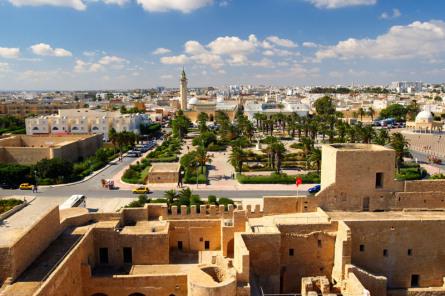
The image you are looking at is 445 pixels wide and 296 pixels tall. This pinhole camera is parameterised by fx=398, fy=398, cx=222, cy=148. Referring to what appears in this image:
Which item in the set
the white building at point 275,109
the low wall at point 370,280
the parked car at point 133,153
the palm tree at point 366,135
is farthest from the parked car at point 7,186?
the white building at point 275,109

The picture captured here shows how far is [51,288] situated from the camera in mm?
15414

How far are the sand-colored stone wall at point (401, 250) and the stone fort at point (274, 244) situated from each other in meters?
0.06

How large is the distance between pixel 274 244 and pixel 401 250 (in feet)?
24.0

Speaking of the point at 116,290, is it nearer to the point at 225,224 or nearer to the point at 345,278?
the point at 225,224

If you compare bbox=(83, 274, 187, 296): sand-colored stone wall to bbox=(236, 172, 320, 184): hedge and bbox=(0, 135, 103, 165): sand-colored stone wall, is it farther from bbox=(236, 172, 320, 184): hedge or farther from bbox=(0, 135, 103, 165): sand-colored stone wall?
bbox=(0, 135, 103, 165): sand-colored stone wall

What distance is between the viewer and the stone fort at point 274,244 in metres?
18.9

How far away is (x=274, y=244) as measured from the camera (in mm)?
21062

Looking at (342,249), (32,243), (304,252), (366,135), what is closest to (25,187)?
(32,243)

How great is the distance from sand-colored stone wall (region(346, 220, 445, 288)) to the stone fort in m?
0.06

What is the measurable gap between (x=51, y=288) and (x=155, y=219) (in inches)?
398

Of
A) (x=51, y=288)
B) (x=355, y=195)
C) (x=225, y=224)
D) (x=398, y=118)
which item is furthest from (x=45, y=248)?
(x=398, y=118)

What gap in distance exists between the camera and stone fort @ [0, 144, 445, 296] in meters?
18.9

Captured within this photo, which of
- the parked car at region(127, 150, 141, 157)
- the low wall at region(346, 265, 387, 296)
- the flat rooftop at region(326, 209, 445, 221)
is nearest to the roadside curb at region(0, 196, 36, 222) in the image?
the flat rooftop at region(326, 209, 445, 221)

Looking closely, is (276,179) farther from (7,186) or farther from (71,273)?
(71,273)
